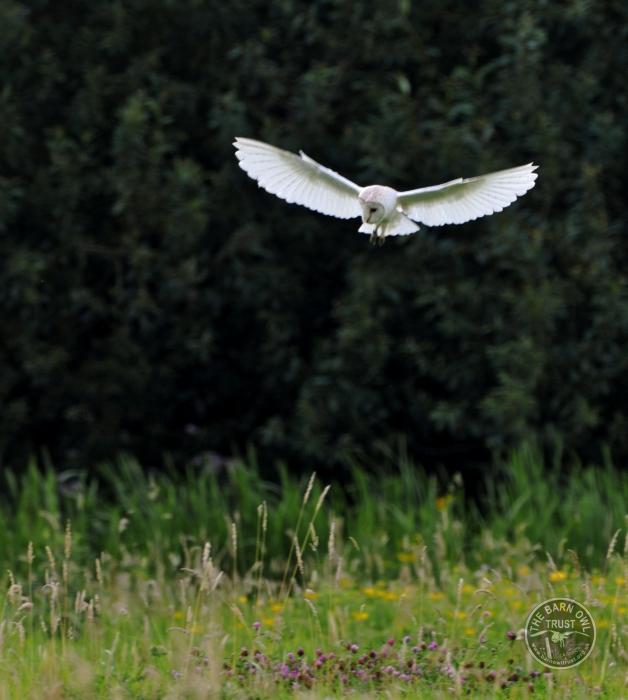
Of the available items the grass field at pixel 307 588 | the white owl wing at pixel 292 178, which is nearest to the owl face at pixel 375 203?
the white owl wing at pixel 292 178

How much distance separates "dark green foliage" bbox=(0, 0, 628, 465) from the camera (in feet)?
26.5

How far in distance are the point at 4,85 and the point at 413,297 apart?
2.73 m

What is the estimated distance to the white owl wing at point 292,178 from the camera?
174 inches

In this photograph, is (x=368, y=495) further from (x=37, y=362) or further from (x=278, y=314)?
(x=37, y=362)

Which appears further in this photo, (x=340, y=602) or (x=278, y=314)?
(x=278, y=314)

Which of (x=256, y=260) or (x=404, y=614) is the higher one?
(x=256, y=260)

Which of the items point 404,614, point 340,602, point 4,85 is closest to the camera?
point 404,614

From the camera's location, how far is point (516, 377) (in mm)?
7879

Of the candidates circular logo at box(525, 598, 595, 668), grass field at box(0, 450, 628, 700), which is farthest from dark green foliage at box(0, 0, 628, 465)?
circular logo at box(525, 598, 595, 668)

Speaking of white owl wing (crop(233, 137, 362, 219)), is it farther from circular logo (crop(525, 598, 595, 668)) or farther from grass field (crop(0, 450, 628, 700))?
circular logo (crop(525, 598, 595, 668))

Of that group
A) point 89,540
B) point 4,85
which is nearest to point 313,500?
point 89,540

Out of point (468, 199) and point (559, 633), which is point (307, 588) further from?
point (468, 199)

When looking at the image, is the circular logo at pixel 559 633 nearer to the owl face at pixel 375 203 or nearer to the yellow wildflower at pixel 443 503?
the owl face at pixel 375 203

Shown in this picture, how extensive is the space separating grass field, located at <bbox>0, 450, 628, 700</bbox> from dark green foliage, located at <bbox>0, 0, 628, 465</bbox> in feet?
1.56
